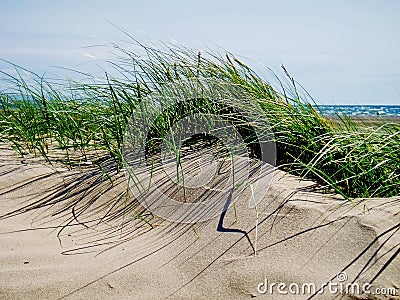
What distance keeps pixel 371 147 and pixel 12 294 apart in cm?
→ 159

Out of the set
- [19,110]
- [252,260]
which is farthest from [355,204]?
[19,110]

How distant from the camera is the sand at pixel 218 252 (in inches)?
57.9

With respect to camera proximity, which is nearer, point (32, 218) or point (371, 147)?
point (32, 218)

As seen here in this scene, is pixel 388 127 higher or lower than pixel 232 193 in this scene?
higher

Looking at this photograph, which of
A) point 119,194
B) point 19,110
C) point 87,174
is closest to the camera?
point 119,194

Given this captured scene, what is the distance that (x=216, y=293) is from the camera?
4.80ft

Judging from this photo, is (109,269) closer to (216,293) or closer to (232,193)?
(216,293)

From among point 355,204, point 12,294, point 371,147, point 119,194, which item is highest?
point 371,147

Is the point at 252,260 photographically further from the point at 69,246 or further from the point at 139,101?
the point at 139,101

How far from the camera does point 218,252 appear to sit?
5.47ft

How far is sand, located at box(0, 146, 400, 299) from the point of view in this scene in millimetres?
1472

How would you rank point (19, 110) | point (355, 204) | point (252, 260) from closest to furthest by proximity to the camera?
1. point (252, 260)
2. point (355, 204)
3. point (19, 110)

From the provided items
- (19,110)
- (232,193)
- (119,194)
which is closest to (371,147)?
(232,193)

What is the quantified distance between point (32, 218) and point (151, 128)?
78 centimetres
